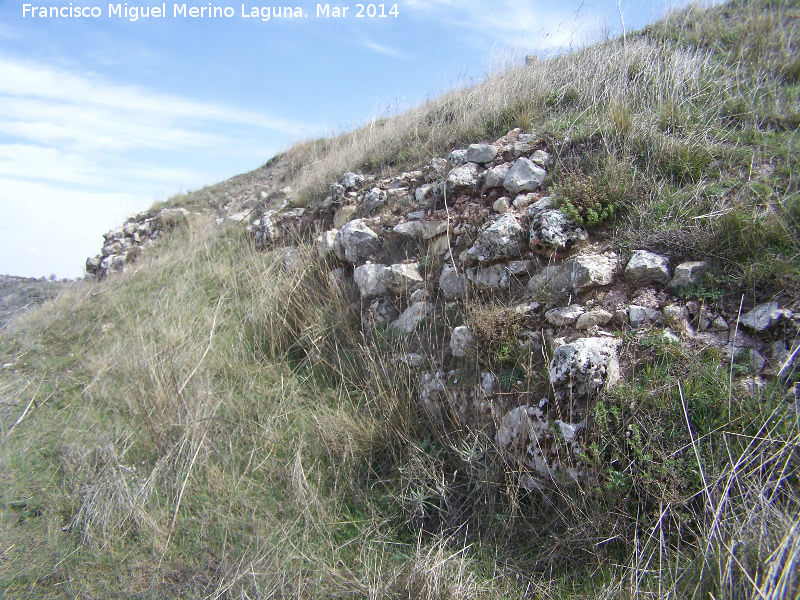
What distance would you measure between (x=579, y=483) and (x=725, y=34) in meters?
5.24

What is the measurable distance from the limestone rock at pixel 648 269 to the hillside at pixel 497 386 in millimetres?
14

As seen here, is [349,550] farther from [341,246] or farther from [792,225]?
[792,225]

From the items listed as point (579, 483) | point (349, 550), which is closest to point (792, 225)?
point (579, 483)

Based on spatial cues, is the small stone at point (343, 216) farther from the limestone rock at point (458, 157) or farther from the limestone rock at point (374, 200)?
the limestone rock at point (458, 157)

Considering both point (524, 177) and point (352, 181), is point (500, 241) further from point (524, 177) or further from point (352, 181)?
point (352, 181)

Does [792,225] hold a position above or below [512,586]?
above

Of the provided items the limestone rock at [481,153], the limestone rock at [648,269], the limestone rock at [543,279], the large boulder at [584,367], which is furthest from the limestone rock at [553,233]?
the limestone rock at [481,153]

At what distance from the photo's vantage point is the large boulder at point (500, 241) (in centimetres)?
345

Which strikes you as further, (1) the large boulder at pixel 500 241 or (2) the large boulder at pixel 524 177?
(2) the large boulder at pixel 524 177

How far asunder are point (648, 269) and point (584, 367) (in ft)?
2.79

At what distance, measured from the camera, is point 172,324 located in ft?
15.7

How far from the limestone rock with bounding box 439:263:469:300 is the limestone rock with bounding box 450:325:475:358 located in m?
0.44

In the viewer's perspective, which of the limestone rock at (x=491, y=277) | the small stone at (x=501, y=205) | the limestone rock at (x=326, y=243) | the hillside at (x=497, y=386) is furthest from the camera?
the limestone rock at (x=326, y=243)

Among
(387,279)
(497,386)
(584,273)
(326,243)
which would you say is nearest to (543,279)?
(584,273)
